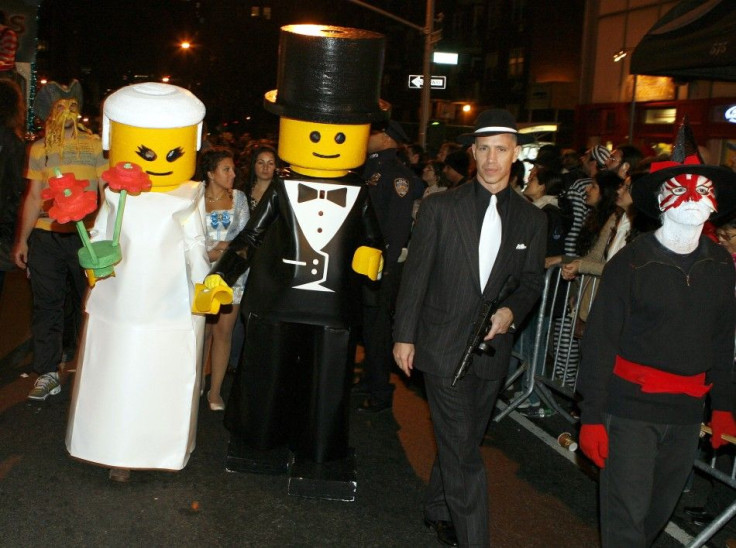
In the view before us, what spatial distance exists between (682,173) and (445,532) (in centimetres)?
218

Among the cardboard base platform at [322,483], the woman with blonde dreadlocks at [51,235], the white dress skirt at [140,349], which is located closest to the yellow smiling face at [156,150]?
the white dress skirt at [140,349]

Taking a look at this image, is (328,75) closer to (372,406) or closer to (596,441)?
(596,441)

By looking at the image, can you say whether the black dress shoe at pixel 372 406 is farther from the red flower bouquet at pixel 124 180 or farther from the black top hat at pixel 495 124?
the black top hat at pixel 495 124

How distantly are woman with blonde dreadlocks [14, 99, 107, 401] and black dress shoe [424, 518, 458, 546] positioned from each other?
327 cm

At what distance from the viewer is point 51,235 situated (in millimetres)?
6164

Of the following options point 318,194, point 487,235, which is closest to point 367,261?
point 318,194

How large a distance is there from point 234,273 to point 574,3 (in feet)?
128

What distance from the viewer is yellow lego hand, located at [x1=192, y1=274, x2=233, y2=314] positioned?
15.2 ft

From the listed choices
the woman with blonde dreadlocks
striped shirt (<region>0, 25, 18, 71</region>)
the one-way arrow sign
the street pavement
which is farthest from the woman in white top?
the one-way arrow sign

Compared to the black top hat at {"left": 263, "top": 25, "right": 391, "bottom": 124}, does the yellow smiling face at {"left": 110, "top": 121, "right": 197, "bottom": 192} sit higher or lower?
lower

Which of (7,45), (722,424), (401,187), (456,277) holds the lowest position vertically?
(722,424)

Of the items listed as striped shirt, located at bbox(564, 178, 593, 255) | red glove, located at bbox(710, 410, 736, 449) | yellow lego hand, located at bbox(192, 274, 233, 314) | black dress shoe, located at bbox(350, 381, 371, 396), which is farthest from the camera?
striped shirt, located at bbox(564, 178, 593, 255)

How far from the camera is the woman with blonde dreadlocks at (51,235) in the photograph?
606 cm

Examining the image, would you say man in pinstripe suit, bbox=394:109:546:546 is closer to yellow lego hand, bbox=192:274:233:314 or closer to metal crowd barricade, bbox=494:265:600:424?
yellow lego hand, bbox=192:274:233:314
